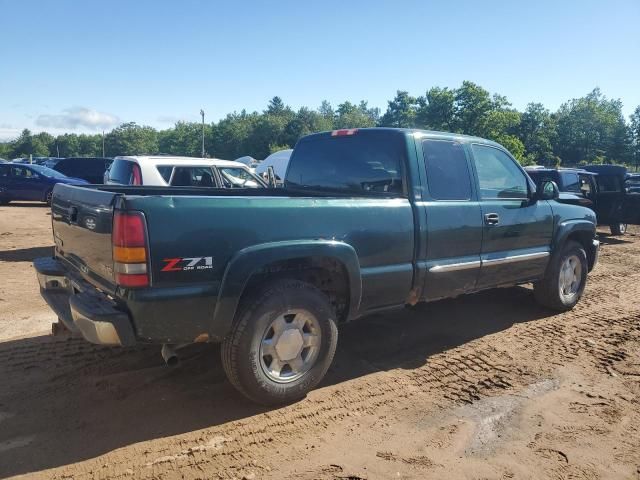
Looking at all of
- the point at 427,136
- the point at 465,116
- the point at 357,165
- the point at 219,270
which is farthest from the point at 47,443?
the point at 465,116

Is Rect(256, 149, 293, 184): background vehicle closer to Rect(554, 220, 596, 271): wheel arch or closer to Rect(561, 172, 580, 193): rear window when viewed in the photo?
Rect(561, 172, 580, 193): rear window

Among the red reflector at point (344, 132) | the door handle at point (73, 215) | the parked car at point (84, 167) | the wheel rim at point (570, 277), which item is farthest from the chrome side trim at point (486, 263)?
the parked car at point (84, 167)

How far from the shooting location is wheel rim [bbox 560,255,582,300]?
18.8 ft

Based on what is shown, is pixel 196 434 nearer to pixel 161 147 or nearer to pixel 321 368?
pixel 321 368

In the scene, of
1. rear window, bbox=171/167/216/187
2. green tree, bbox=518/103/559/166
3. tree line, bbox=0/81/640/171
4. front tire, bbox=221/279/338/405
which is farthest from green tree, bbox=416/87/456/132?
front tire, bbox=221/279/338/405

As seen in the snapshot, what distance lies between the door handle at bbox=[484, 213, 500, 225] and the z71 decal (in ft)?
9.14

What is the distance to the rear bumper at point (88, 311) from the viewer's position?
2.82 metres

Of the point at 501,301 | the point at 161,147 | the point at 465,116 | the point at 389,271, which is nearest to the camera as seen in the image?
the point at 389,271

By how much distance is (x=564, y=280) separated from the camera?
5.79 metres

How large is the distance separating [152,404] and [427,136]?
3132 mm

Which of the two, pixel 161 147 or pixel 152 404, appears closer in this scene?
pixel 152 404

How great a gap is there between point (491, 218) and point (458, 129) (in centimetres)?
4993

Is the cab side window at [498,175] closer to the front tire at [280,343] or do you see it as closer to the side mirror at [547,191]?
the side mirror at [547,191]

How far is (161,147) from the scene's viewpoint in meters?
97.0
